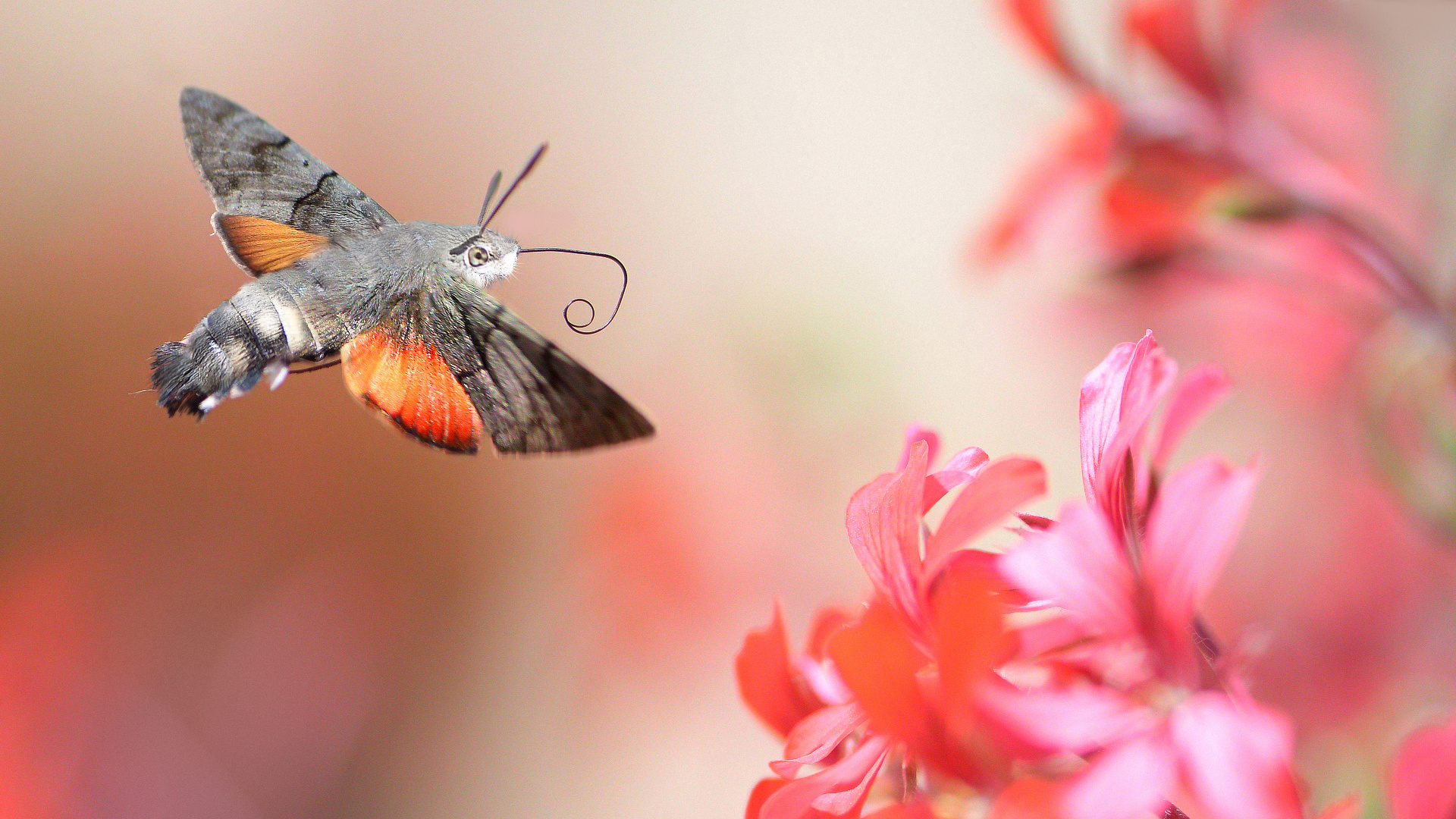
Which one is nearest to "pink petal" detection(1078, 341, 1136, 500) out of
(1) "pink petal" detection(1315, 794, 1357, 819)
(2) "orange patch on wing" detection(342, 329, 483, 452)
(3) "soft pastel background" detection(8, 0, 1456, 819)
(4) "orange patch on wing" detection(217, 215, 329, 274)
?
Result: (1) "pink petal" detection(1315, 794, 1357, 819)

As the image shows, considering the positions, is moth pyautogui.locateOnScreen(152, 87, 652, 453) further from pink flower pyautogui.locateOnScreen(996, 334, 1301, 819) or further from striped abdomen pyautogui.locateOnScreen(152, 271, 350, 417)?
pink flower pyautogui.locateOnScreen(996, 334, 1301, 819)

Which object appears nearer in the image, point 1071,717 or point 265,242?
point 1071,717

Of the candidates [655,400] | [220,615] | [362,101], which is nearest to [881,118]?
[655,400]

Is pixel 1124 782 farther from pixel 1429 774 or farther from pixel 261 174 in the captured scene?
pixel 261 174

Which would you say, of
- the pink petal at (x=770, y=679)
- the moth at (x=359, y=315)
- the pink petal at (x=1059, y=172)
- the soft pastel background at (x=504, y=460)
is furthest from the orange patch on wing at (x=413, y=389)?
the soft pastel background at (x=504, y=460)

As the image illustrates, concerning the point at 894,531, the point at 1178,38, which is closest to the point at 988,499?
the point at 894,531
